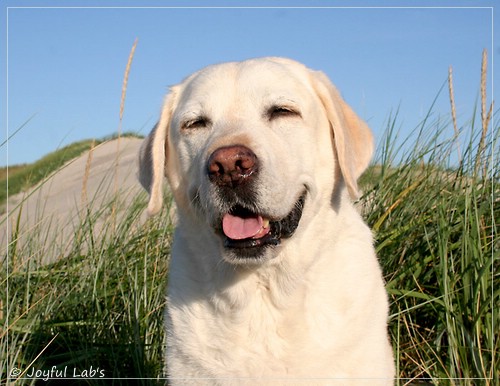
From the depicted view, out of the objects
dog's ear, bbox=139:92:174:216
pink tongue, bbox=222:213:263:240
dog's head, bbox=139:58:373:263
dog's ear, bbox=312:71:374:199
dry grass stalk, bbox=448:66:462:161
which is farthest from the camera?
dry grass stalk, bbox=448:66:462:161

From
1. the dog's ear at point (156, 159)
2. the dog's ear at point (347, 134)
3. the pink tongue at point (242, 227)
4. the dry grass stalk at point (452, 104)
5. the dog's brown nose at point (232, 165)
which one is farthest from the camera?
the dry grass stalk at point (452, 104)

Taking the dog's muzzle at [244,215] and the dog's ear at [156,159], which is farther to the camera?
the dog's ear at [156,159]

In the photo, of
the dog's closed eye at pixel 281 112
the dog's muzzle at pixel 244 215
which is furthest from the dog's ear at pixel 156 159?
the dog's closed eye at pixel 281 112

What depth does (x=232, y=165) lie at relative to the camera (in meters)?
2.76

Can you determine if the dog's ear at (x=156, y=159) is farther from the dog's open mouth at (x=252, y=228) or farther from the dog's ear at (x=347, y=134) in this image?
the dog's ear at (x=347, y=134)

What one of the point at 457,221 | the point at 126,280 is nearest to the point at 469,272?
the point at 457,221

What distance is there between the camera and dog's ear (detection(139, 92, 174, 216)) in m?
3.36

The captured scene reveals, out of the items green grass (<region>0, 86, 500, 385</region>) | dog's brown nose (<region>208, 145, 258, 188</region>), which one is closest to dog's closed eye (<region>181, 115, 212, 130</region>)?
dog's brown nose (<region>208, 145, 258, 188</region>)

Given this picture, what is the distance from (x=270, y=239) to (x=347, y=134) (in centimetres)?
69

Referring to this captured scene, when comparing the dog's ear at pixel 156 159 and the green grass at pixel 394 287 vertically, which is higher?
the dog's ear at pixel 156 159

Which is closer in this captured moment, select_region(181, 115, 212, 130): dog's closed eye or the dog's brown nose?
the dog's brown nose

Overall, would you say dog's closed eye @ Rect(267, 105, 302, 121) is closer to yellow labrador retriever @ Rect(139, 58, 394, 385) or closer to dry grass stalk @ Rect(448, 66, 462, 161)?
yellow labrador retriever @ Rect(139, 58, 394, 385)

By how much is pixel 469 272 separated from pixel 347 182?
122 centimetres

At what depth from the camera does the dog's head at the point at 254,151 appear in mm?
2832
